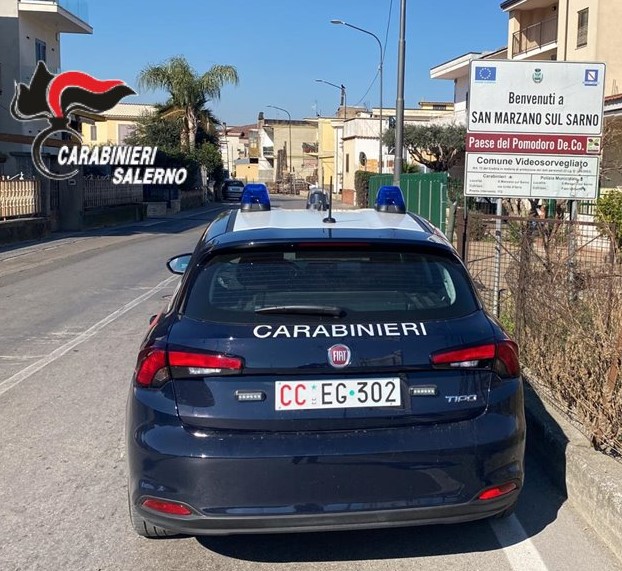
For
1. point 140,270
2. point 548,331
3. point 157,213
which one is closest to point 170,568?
point 548,331

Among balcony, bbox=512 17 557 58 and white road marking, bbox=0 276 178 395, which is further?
balcony, bbox=512 17 557 58

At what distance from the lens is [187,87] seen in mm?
51594

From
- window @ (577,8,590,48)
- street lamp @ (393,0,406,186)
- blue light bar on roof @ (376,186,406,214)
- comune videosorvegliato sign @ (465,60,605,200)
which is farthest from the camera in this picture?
window @ (577,8,590,48)

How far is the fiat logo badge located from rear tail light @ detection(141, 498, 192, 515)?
0.87 m

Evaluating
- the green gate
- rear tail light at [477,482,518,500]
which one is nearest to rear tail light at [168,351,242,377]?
rear tail light at [477,482,518,500]

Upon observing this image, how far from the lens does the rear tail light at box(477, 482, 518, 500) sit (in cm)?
343

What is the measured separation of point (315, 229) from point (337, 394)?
952mm

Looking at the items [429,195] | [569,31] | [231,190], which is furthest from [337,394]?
[231,190]

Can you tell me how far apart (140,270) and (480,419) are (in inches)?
Answer: 525

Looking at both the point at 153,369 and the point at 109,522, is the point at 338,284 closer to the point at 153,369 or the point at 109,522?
the point at 153,369

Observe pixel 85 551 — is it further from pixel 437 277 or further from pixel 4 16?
pixel 4 16

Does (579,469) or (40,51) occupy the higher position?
(40,51)

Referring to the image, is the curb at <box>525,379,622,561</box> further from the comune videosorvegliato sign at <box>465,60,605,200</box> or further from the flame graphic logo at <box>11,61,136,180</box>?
the flame graphic logo at <box>11,61,136,180</box>

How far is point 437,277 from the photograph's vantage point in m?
3.79
